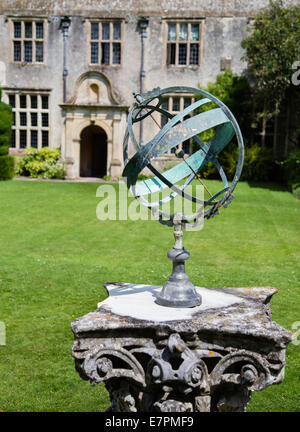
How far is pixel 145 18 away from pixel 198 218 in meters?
23.1

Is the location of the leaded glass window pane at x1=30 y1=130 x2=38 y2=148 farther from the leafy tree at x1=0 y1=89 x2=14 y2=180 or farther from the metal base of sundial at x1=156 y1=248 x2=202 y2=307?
the metal base of sundial at x1=156 y1=248 x2=202 y2=307

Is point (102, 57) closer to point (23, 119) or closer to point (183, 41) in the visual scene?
point (183, 41)

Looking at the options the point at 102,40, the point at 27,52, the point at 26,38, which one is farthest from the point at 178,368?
the point at 26,38

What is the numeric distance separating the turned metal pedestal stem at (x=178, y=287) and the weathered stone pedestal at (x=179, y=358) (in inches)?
11.0

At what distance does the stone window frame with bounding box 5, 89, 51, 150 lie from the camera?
2623cm

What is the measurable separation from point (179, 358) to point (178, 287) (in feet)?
2.59

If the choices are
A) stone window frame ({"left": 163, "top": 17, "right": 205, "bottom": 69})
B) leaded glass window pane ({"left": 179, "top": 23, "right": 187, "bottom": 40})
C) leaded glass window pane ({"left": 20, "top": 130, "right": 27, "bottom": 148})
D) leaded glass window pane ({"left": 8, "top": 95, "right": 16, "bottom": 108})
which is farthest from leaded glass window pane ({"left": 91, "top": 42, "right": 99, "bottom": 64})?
leaded glass window pane ({"left": 20, "top": 130, "right": 27, "bottom": 148})

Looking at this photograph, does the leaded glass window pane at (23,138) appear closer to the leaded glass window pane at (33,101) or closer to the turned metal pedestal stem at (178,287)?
the leaded glass window pane at (33,101)

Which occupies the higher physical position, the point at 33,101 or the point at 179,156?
the point at 33,101

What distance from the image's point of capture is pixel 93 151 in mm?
28922

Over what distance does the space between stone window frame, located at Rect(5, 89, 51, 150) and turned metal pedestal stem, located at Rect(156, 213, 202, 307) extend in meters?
23.2

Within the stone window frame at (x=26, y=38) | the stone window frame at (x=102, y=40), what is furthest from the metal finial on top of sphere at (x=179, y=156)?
the stone window frame at (x=26, y=38)
